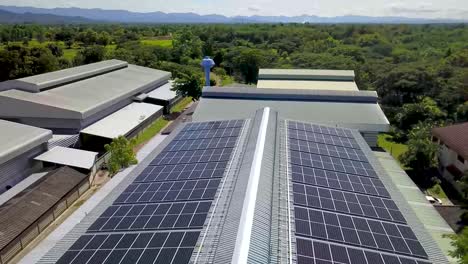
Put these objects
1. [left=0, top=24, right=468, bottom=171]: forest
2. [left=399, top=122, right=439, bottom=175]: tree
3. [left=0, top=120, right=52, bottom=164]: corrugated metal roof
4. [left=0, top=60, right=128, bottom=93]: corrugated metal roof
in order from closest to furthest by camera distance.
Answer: [left=0, top=120, right=52, bottom=164]: corrugated metal roof → [left=399, top=122, right=439, bottom=175]: tree → [left=0, top=60, right=128, bottom=93]: corrugated metal roof → [left=0, top=24, right=468, bottom=171]: forest

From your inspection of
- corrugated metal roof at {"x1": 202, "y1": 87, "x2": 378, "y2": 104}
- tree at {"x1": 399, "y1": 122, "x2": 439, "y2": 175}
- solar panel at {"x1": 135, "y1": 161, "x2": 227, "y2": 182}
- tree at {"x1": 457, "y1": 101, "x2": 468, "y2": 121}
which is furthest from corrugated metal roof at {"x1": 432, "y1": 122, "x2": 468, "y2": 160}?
solar panel at {"x1": 135, "y1": 161, "x2": 227, "y2": 182}

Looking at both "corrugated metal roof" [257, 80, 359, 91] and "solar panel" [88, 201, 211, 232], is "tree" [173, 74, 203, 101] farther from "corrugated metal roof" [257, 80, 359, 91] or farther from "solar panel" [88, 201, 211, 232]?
"solar panel" [88, 201, 211, 232]

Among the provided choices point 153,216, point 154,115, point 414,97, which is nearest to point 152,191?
point 153,216

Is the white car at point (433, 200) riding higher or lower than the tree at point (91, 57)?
lower

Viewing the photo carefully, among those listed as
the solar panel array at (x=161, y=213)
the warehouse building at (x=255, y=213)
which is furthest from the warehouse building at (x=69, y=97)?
the warehouse building at (x=255, y=213)

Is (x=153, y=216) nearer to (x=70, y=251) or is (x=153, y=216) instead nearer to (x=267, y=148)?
(x=70, y=251)

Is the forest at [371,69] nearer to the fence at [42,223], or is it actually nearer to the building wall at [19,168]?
the fence at [42,223]

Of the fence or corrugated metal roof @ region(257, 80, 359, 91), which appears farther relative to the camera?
corrugated metal roof @ region(257, 80, 359, 91)
